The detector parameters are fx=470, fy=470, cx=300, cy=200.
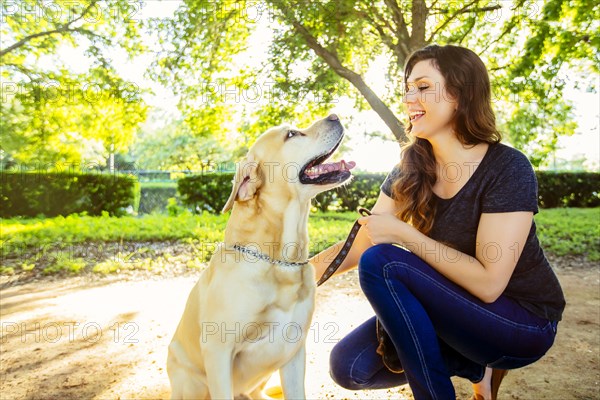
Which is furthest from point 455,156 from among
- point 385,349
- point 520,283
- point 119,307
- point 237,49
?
point 237,49

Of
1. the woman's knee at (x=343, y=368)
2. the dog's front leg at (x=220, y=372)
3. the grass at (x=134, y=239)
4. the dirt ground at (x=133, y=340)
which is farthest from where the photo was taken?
the grass at (x=134, y=239)

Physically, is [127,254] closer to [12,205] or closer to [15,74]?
[12,205]

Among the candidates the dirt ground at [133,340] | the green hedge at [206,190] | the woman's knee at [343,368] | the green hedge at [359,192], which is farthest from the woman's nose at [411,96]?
the green hedge at [206,190]

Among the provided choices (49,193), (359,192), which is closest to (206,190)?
(49,193)

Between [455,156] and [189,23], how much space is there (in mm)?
7684

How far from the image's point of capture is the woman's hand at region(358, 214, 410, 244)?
7.06 feet

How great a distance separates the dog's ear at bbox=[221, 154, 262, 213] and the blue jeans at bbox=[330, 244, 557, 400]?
0.61 meters

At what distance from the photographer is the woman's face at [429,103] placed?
2.32 m

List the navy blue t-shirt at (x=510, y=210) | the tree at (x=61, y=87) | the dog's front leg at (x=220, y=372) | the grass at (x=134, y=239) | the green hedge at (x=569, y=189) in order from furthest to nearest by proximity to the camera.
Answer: the green hedge at (x=569, y=189), the tree at (x=61, y=87), the grass at (x=134, y=239), the navy blue t-shirt at (x=510, y=210), the dog's front leg at (x=220, y=372)

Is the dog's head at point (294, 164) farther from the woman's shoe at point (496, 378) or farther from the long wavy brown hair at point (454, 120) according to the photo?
the woman's shoe at point (496, 378)

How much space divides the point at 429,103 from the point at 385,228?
667 mm

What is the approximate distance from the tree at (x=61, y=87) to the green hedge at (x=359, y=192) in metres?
2.29

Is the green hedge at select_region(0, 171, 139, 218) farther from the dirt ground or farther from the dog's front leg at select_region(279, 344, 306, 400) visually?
the dog's front leg at select_region(279, 344, 306, 400)

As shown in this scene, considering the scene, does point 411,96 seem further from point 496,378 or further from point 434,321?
point 496,378
